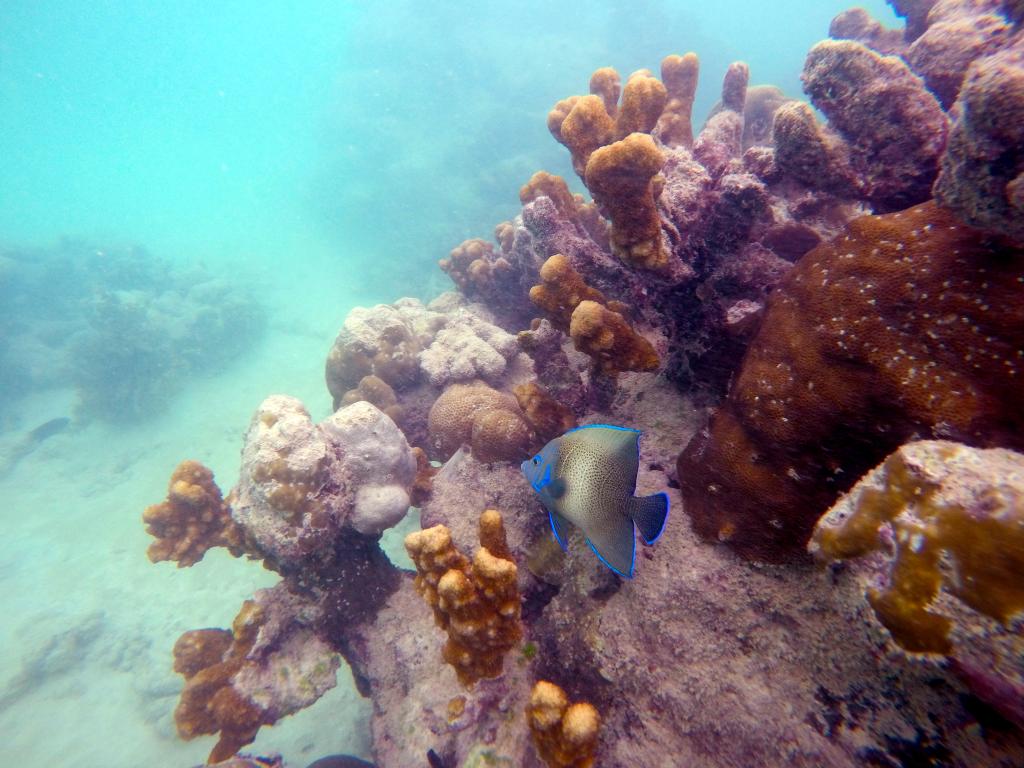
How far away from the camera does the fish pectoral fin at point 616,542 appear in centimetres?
212

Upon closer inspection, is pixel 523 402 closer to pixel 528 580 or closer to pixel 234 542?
pixel 528 580

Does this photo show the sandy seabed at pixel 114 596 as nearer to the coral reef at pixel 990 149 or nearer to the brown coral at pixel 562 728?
the brown coral at pixel 562 728

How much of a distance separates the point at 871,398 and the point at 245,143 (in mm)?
89532

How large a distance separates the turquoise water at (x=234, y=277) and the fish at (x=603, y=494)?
6.44 metres

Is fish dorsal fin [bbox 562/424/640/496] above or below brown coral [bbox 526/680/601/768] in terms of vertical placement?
above

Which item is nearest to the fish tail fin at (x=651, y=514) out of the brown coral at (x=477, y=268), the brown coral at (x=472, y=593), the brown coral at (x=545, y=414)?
the brown coral at (x=472, y=593)

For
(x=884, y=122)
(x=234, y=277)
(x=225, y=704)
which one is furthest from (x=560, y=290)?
(x=234, y=277)

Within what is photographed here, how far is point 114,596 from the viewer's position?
33.7 feet

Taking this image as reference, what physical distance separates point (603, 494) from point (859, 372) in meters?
1.25

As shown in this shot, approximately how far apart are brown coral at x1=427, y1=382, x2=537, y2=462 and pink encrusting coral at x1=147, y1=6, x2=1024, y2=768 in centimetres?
4

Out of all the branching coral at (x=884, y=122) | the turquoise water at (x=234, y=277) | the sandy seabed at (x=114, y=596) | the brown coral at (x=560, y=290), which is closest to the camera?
the branching coral at (x=884, y=122)

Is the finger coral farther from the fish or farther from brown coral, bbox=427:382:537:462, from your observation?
A: the fish

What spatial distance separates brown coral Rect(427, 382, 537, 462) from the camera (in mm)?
3865

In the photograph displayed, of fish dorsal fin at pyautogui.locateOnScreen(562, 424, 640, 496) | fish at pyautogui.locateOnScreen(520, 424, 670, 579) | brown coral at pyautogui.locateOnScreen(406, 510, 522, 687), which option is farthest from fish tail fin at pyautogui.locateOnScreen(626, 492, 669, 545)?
brown coral at pyautogui.locateOnScreen(406, 510, 522, 687)
